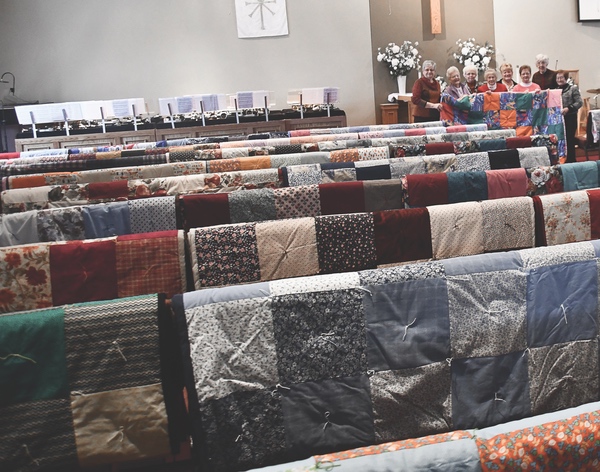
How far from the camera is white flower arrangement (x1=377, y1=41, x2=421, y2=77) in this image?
38.2 ft

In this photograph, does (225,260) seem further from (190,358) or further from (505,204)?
(505,204)

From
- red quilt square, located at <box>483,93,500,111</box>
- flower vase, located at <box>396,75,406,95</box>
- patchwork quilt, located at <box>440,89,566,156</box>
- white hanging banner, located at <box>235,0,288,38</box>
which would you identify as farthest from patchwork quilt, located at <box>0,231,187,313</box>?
white hanging banner, located at <box>235,0,288,38</box>

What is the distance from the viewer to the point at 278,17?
38.6 feet

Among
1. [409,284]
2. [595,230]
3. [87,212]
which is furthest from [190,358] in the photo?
[595,230]

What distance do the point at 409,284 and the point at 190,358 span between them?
1.48 ft

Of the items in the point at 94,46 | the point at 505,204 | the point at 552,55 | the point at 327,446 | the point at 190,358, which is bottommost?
the point at 327,446

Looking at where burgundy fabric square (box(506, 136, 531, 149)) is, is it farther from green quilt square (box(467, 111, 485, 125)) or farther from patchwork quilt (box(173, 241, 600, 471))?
green quilt square (box(467, 111, 485, 125))

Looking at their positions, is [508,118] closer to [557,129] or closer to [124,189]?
[557,129]

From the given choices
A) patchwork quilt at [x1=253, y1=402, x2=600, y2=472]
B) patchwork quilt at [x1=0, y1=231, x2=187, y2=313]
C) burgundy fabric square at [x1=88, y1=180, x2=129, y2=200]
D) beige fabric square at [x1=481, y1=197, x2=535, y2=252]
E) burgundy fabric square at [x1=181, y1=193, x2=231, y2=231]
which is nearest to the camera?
patchwork quilt at [x1=253, y1=402, x2=600, y2=472]

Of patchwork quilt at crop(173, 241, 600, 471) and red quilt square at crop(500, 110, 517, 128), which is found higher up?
red quilt square at crop(500, 110, 517, 128)

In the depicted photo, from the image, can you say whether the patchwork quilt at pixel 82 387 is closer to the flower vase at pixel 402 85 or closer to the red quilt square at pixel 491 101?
the red quilt square at pixel 491 101

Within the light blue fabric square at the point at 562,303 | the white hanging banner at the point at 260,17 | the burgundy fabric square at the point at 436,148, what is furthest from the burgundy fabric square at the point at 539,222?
the white hanging banner at the point at 260,17

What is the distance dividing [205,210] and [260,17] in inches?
410

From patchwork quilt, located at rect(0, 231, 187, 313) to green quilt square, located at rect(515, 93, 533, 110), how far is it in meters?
4.44
